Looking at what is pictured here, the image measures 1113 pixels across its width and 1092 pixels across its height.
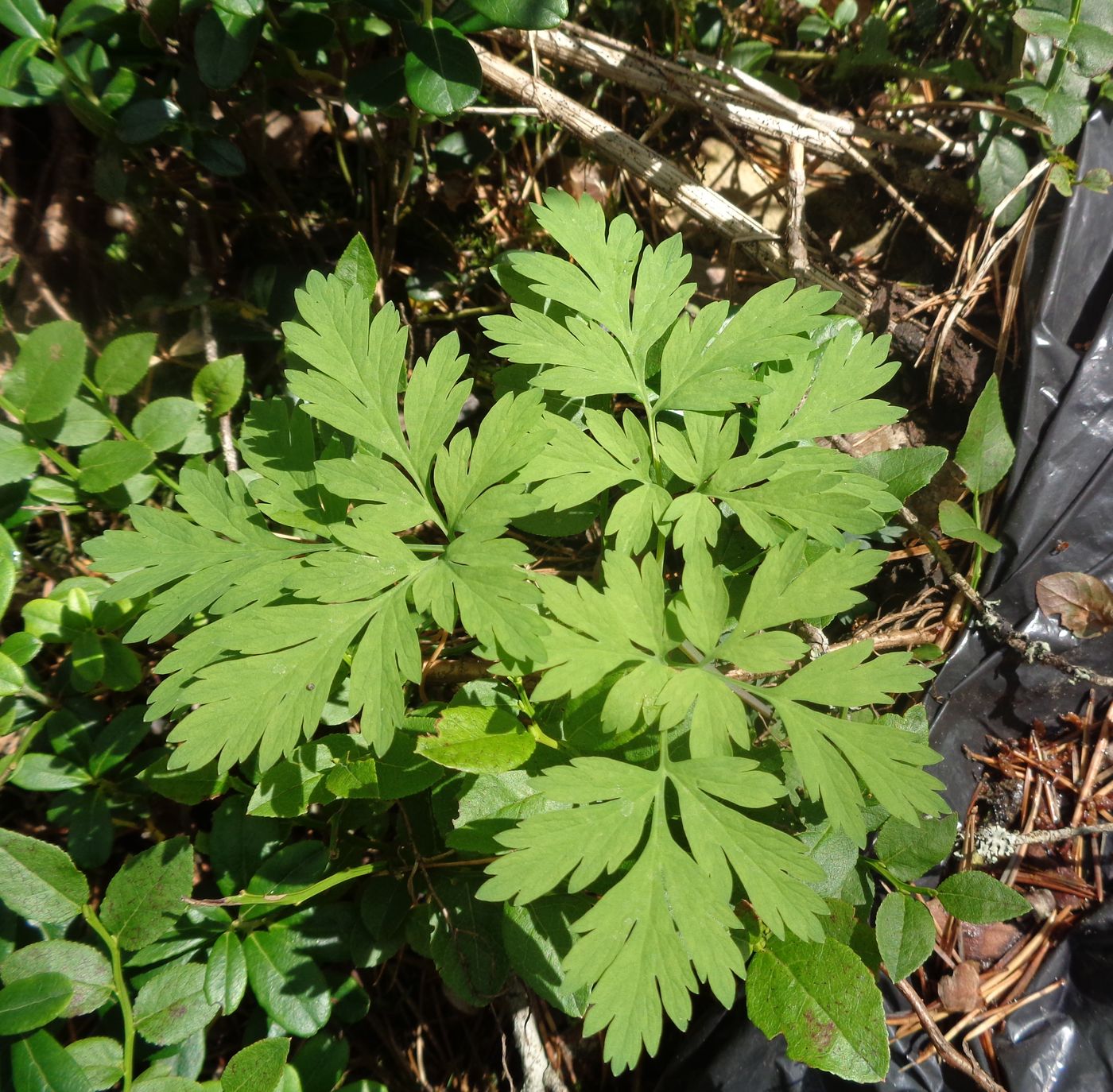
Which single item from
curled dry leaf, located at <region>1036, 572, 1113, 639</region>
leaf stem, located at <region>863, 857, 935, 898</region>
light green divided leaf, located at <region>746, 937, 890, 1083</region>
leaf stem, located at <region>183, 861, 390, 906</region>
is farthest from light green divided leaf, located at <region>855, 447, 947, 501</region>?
leaf stem, located at <region>183, 861, 390, 906</region>

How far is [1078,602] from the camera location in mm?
1900

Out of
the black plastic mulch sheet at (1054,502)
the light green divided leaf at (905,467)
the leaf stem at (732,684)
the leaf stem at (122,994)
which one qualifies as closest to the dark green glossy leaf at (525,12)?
the light green divided leaf at (905,467)

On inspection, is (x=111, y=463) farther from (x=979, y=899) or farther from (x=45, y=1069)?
(x=979, y=899)

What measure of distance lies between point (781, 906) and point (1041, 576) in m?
1.26

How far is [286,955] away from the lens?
1560 millimetres

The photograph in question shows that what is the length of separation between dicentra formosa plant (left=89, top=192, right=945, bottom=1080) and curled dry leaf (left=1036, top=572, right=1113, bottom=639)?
832mm

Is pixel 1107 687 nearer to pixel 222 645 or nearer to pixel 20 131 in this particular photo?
pixel 222 645

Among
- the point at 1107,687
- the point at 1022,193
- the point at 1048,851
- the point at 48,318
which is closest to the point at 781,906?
the point at 1048,851

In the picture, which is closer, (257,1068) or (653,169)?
(257,1068)

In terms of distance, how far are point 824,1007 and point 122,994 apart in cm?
129

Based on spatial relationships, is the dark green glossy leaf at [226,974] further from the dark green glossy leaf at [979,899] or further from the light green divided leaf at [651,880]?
the dark green glossy leaf at [979,899]

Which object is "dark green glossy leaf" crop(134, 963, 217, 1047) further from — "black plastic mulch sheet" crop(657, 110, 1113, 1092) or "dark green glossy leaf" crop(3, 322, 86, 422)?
"black plastic mulch sheet" crop(657, 110, 1113, 1092)

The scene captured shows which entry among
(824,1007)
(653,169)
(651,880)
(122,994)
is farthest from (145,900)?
(653,169)

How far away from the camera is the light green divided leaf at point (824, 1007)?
4.43ft
